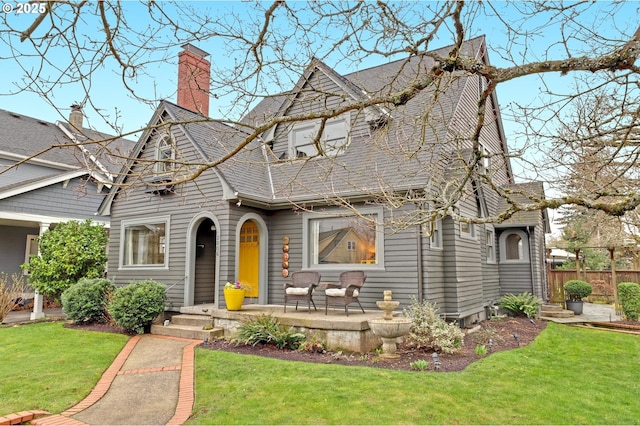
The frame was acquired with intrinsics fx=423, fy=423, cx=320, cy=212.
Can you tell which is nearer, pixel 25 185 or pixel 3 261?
pixel 25 185

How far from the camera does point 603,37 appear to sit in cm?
433

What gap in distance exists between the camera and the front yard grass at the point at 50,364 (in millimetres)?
5281

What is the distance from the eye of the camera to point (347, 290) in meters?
8.58

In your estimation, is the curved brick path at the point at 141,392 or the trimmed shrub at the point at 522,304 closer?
the curved brick path at the point at 141,392

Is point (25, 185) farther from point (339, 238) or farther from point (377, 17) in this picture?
point (377, 17)

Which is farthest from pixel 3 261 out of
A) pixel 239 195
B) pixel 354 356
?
pixel 354 356

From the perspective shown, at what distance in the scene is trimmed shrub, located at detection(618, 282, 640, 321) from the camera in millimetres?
12172

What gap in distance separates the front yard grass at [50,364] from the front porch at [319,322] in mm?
1756

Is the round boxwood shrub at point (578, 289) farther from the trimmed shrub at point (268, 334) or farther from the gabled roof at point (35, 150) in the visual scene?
the gabled roof at point (35, 150)

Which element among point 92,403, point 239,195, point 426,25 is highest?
point 426,25

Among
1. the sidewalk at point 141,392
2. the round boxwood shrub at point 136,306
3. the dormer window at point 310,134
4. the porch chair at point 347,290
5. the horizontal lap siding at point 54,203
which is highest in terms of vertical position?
the dormer window at point 310,134

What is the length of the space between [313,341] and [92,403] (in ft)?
12.6

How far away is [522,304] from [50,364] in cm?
1218

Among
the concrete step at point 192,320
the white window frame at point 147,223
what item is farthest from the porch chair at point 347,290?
the white window frame at point 147,223
